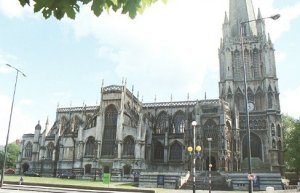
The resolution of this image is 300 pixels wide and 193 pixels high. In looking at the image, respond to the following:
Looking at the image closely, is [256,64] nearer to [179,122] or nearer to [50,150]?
[179,122]

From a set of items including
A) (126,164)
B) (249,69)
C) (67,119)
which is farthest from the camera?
(67,119)

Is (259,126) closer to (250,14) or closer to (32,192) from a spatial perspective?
(250,14)

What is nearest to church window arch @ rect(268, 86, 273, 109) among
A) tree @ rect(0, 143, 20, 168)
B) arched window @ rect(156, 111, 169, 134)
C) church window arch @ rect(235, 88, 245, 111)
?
church window arch @ rect(235, 88, 245, 111)

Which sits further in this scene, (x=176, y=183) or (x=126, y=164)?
(x=126, y=164)

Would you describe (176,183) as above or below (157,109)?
below

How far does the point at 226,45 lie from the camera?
66.2m

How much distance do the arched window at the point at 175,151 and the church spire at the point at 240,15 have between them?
26.3 metres

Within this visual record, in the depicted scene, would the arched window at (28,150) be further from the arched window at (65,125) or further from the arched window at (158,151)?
the arched window at (158,151)

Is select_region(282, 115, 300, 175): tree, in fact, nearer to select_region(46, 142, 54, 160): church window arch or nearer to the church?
the church

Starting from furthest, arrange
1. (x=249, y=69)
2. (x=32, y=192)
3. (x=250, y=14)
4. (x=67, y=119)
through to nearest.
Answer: (x=67, y=119) → (x=250, y=14) → (x=249, y=69) → (x=32, y=192)

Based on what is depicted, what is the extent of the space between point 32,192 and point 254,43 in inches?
1990

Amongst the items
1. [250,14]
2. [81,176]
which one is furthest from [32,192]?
[250,14]

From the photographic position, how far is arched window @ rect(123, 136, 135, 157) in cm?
5687

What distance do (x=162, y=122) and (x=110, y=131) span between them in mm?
11587
